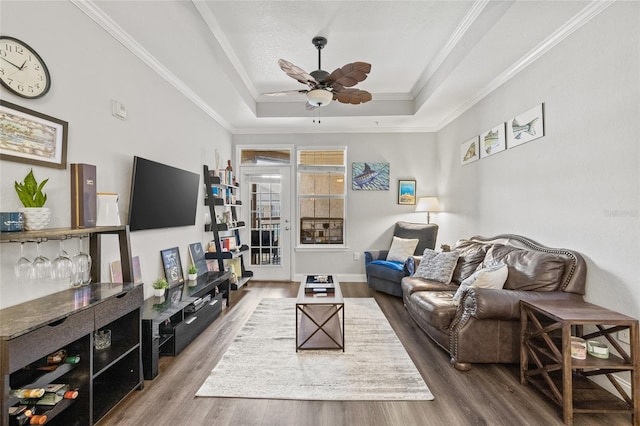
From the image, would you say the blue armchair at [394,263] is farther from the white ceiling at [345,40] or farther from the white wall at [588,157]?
the white ceiling at [345,40]

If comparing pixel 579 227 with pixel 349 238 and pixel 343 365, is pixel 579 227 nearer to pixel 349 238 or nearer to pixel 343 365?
pixel 343 365

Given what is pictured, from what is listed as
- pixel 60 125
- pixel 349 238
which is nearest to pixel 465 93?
pixel 349 238

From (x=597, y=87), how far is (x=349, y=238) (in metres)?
3.90

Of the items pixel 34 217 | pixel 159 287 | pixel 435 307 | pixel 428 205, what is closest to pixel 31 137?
pixel 34 217

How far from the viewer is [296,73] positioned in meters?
2.69

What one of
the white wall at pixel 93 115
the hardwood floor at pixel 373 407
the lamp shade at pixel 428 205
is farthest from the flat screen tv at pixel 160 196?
the lamp shade at pixel 428 205

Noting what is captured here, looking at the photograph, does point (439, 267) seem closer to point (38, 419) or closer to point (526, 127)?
point (526, 127)

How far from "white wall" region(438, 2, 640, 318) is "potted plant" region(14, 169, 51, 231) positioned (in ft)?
12.0

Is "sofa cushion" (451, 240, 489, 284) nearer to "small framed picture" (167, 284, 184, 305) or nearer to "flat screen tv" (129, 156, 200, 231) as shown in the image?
"small framed picture" (167, 284, 184, 305)

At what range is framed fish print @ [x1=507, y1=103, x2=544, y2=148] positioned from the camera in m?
2.81

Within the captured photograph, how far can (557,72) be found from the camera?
260cm

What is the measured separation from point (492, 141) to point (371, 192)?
7.43ft

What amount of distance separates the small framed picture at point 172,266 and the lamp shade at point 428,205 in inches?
147

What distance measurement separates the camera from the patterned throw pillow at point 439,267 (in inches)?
137
